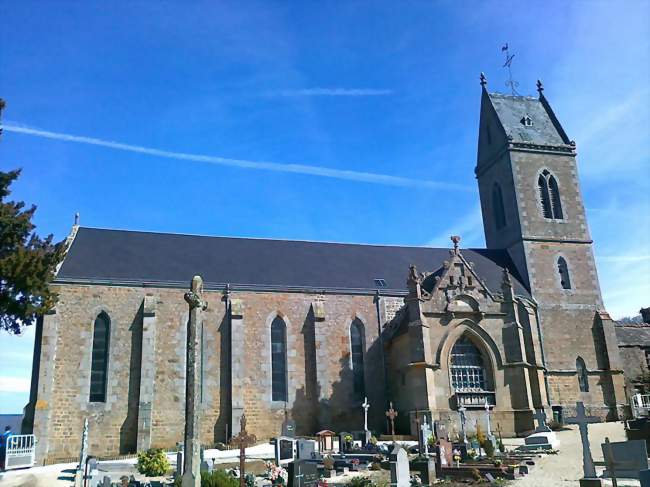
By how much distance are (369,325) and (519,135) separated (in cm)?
1574

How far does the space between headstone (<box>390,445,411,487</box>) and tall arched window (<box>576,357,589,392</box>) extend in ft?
64.2

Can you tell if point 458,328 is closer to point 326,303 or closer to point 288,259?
point 326,303

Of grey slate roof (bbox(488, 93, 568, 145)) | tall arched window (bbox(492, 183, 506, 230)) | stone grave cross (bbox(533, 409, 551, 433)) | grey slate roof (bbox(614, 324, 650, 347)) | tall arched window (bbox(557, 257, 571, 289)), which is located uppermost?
grey slate roof (bbox(488, 93, 568, 145))

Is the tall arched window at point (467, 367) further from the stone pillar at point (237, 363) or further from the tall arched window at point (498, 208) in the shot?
the tall arched window at point (498, 208)

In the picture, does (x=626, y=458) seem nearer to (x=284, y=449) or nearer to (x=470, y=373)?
(x=284, y=449)

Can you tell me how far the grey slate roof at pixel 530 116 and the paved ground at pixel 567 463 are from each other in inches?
706

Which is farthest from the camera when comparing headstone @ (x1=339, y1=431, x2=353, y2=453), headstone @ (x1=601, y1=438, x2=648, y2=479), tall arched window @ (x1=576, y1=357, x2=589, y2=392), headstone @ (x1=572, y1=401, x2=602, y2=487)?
tall arched window @ (x1=576, y1=357, x2=589, y2=392)

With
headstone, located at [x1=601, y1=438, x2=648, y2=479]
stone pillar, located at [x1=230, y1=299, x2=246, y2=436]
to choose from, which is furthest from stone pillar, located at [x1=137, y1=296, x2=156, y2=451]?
headstone, located at [x1=601, y1=438, x2=648, y2=479]

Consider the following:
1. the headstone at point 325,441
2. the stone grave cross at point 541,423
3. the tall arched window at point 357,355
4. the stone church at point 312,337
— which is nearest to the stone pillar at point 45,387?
the stone church at point 312,337

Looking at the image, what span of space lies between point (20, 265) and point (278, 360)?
42.3 ft

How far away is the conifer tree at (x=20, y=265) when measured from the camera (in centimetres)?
1892

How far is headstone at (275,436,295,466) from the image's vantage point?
66.2 ft

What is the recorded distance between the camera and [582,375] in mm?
30562

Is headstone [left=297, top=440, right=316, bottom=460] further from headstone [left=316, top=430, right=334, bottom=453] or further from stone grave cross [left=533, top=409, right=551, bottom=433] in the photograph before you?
stone grave cross [left=533, top=409, right=551, bottom=433]
